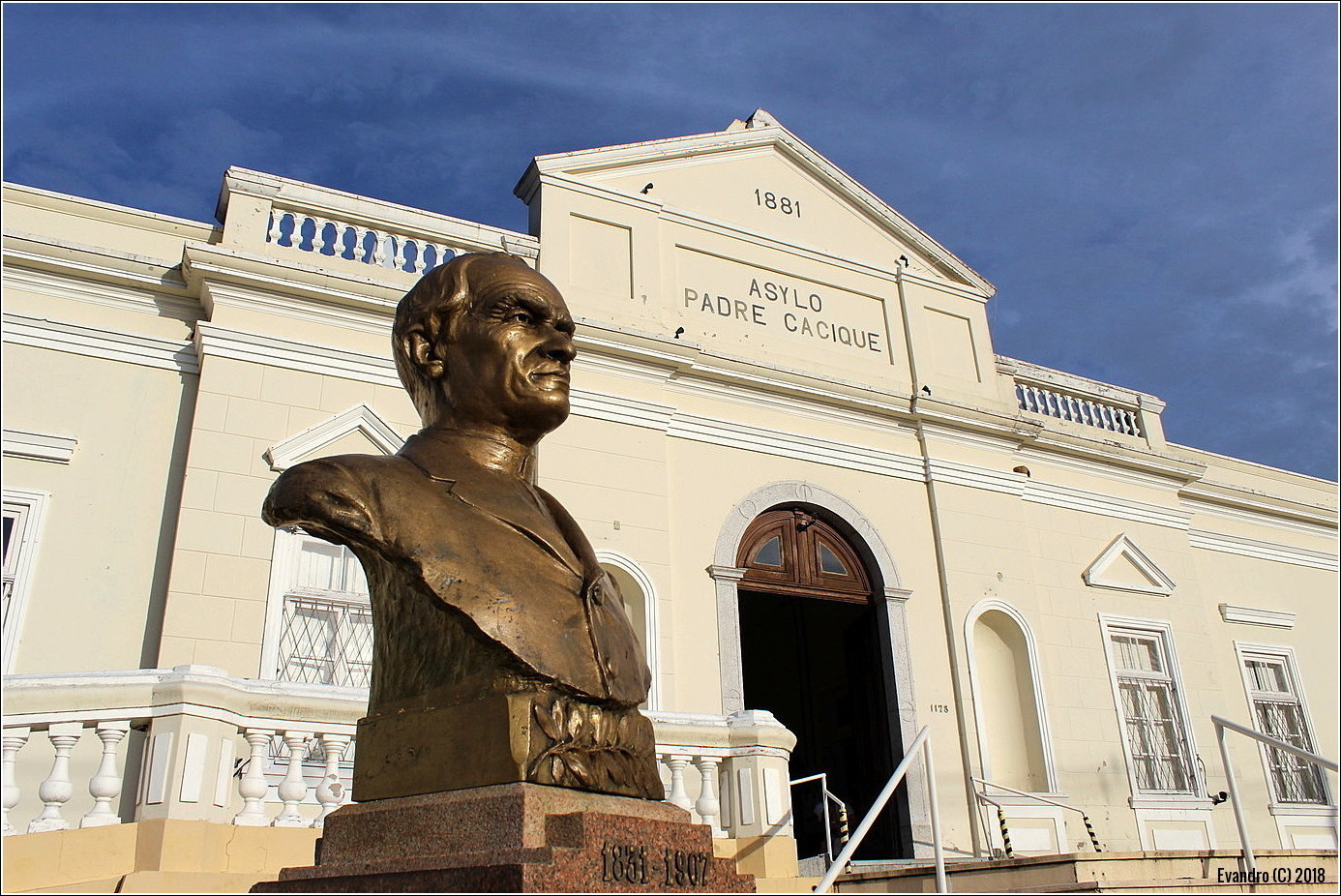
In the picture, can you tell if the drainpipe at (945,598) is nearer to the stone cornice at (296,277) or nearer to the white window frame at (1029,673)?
the white window frame at (1029,673)

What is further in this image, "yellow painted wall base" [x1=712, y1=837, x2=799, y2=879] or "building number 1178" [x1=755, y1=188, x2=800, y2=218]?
"building number 1178" [x1=755, y1=188, x2=800, y2=218]

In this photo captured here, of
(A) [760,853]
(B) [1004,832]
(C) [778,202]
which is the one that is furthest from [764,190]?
(A) [760,853]

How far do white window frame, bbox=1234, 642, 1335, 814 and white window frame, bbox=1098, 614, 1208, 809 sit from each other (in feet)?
4.26

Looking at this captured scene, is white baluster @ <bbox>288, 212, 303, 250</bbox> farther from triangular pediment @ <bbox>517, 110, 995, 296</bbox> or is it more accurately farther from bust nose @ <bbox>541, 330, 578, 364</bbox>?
bust nose @ <bbox>541, 330, 578, 364</bbox>

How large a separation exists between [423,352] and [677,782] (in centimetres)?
276

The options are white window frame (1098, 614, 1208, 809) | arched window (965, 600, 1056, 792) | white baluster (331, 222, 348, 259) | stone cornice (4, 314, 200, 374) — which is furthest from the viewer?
white window frame (1098, 614, 1208, 809)

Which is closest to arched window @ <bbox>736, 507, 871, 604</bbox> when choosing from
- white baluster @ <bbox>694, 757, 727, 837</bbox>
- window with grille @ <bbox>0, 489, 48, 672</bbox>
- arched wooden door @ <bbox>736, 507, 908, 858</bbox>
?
arched wooden door @ <bbox>736, 507, 908, 858</bbox>

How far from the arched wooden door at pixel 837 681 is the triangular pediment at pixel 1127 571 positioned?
8.08 ft

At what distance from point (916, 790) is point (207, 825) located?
5834 mm

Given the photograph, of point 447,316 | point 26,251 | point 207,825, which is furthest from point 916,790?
point 26,251

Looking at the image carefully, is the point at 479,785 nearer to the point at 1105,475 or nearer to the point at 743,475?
the point at 743,475

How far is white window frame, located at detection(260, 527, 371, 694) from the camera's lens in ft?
22.0

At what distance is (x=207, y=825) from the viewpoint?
13.5 ft

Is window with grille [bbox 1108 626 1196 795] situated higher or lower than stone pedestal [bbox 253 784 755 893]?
higher
